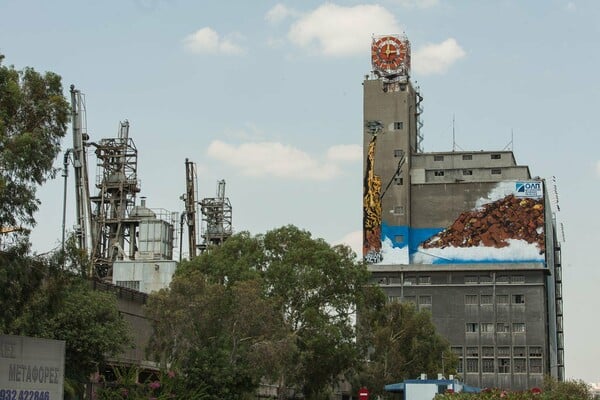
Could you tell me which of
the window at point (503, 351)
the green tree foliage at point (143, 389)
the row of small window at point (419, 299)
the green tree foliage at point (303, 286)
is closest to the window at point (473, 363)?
the window at point (503, 351)

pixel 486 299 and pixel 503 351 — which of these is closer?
pixel 503 351

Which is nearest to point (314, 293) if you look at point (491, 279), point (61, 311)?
point (61, 311)

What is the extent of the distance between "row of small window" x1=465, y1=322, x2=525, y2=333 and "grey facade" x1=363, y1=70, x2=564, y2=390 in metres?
0.13

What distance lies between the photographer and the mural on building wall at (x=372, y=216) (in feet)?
441

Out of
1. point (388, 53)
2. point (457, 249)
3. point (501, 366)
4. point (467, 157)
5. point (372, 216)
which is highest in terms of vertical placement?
point (388, 53)

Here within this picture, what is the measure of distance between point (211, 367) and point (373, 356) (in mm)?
29687

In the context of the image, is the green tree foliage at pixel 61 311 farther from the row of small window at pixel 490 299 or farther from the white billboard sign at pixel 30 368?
the row of small window at pixel 490 299

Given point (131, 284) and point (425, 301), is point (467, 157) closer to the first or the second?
point (425, 301)

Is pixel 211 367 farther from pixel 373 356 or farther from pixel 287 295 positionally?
pixel 373 356

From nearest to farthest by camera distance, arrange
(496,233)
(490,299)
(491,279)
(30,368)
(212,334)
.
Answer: (30,368) < (212,334) < (491,279) < (496,233) < (490,299)

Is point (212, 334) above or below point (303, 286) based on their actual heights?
below

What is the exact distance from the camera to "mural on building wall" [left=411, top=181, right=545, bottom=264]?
130 m

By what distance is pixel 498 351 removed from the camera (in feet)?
427

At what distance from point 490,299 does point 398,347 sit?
190ft
